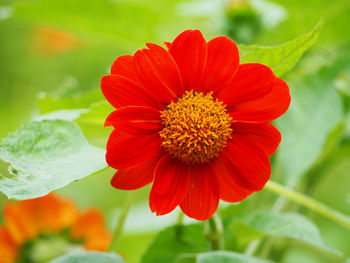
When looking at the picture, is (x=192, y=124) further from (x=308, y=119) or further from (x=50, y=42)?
(x=50, y=42)

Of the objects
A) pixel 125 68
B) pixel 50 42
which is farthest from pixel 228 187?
pixel 50 42

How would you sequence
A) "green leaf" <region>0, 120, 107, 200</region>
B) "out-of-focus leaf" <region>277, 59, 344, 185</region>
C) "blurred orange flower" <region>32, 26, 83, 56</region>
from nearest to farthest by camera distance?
1. "green leaf" <region>0, 120, 107, 200</region>
2. "out-of-focus leaf" <region>277, 59, 344, 185</region>
3. "blurred orange flower" <region>32, 26, 83, 56</region>

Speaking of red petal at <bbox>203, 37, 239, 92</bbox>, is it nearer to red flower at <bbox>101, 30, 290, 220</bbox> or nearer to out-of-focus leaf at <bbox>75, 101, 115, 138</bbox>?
red flower at <bbox>101, 30, 290, 220</bbox>

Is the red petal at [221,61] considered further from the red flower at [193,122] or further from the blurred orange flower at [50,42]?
the blurred orange flower at [50,42]

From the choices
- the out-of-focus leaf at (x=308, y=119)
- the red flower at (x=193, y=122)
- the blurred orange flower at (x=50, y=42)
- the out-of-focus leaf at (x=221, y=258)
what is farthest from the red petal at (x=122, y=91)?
the blurred orange flower at (x=50, y=42)

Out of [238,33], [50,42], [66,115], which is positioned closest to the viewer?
[66,115]

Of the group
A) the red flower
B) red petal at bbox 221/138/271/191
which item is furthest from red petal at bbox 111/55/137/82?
red petal at bbox 221/138/271/191
